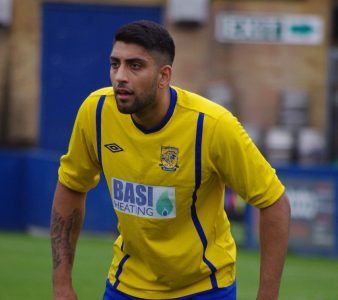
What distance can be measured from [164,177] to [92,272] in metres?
7.12

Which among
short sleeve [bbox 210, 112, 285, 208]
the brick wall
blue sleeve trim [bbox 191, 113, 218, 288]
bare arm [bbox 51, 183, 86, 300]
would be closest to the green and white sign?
the brick wall

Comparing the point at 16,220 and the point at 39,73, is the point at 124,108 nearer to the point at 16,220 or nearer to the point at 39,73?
the point at 16,220

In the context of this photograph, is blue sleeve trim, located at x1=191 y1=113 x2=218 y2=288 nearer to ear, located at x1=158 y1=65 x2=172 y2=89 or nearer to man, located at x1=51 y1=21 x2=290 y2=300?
man, located at x1=51 y1=21 x2=290 y2=300

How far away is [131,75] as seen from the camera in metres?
4.75

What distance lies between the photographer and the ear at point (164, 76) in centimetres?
487

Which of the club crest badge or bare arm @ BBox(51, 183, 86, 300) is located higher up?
the club crest badge

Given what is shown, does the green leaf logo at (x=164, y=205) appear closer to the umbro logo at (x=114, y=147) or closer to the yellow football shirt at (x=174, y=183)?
the yellow football shirt at (x=174, y=183)

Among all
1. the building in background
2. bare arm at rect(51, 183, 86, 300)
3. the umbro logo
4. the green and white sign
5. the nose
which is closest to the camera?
the nose

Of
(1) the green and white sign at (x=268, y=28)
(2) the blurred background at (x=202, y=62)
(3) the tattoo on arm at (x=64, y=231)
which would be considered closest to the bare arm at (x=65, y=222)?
(3) the tattoo on arm at (x=64, y=231)

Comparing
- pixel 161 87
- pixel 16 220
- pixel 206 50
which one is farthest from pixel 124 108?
pixel 206 50

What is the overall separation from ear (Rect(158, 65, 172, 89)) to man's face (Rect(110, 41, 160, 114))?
2.9 inches

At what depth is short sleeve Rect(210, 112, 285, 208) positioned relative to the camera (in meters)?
4.82

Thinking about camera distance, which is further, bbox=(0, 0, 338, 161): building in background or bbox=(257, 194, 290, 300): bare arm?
bbox=(0, 0, 338, 161): building in background

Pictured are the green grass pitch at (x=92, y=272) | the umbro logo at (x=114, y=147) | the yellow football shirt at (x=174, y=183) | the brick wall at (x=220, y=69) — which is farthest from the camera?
the brick wall at (x=220, y=69)
